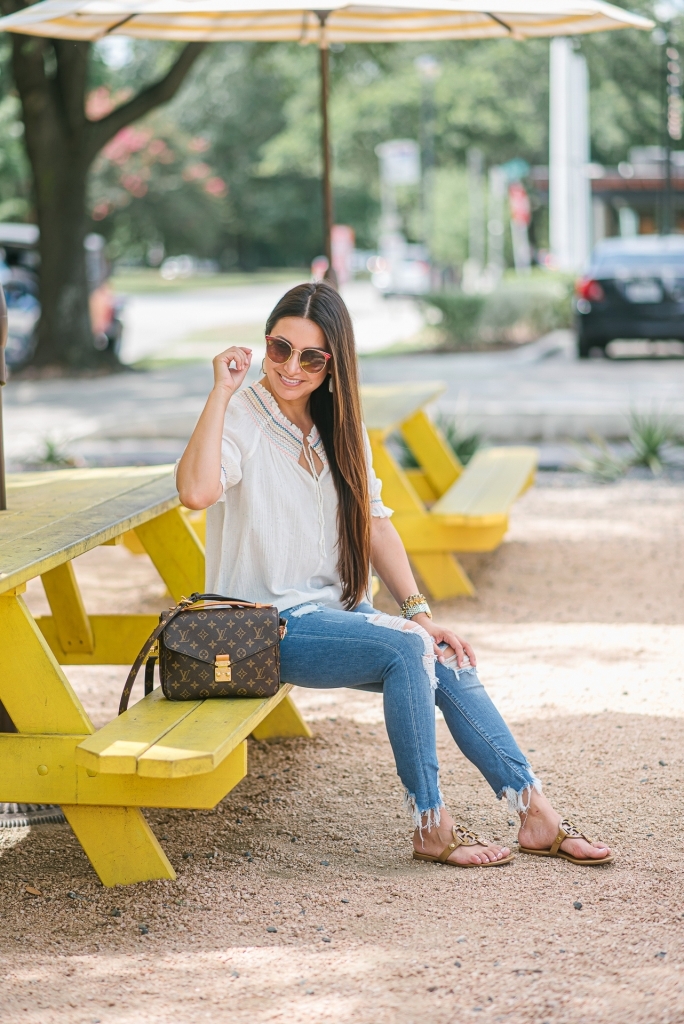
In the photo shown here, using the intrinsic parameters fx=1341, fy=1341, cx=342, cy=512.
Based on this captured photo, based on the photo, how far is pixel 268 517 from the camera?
10.8ft

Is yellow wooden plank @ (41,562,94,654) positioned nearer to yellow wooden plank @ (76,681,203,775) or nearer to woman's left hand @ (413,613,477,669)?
yellow wooden plank @ (76,681,203,775)

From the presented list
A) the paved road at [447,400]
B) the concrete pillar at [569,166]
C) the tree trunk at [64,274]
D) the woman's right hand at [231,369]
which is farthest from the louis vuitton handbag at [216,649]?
the concrete pillar at [569,166]

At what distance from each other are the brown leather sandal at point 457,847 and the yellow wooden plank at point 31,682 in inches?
34.9

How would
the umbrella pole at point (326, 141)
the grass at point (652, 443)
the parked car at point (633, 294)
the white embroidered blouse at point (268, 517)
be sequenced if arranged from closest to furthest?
the white embroidered blouse at point (268, 517) < the umbrella pole at point (326, 141) < the grass at point (652, 443) < the parked car at point (633, 294)

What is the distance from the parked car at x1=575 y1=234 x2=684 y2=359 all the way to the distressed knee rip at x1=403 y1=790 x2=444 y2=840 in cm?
1423

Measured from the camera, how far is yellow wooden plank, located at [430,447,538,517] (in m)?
5.70

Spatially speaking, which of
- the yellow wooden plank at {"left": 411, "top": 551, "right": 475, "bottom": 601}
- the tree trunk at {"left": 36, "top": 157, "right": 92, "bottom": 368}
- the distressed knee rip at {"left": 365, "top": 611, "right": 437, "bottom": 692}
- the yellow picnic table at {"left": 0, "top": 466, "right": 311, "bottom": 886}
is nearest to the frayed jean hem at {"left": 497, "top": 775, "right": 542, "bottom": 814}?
the distressed knee rip at {"left": 365, "top": 611, "right": 437, "bottom": 692}

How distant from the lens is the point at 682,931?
2834 mm

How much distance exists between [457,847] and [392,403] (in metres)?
3.54

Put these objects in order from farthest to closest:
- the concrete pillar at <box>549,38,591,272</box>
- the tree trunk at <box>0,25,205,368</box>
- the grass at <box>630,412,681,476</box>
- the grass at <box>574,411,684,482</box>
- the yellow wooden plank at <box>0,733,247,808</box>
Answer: the concrete pillar at <box>549,38,591,272</box>
the tree trunk at <box>0,25,205,368</box>
the grass at <box>630,412,681,476</box>
the grass at <box>574,411,684,482</box>
the yellow wooden plank at <box>0,733,247,808</box>

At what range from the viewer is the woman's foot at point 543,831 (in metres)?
3.22

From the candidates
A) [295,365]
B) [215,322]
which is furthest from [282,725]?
[215,322]

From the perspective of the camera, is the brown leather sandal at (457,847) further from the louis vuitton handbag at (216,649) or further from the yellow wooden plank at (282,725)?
the yellow wooden plank at (282,725)

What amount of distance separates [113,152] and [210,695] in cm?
4458
